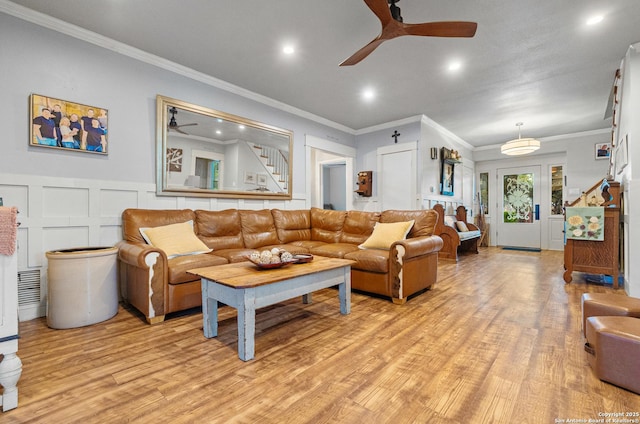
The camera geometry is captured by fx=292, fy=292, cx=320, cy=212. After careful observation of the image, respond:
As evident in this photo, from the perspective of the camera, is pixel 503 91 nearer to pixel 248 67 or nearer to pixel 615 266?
pixel 615 266

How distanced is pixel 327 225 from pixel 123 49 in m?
3.14

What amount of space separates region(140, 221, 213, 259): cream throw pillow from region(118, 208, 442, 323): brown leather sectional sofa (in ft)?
0.34

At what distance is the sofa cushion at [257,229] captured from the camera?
3.70 m

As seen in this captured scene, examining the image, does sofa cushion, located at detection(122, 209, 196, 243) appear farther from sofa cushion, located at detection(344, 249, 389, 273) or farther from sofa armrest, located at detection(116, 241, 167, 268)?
sofa cushion, located at detection(344, 249, 389, 273)

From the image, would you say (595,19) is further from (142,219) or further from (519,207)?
(519,207)

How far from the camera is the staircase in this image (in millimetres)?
4348

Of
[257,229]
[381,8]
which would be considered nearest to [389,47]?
[381,8]

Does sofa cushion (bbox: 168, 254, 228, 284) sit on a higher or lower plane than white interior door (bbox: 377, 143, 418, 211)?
lower

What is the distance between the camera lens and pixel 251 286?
1772mm

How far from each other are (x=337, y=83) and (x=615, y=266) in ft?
13.4

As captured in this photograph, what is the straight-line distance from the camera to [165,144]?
10.9 ft

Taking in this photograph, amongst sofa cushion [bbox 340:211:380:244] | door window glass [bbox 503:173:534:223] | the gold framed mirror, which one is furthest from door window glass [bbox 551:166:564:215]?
the gold framed mirror

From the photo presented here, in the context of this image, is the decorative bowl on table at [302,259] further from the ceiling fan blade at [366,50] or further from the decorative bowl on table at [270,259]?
the ceiling fan blade at [366,50]

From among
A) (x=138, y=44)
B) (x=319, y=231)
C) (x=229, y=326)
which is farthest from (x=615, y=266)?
(x=138, y=44)
